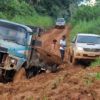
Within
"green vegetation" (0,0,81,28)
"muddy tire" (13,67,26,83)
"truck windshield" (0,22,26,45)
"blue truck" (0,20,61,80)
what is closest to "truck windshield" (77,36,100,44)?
"blue truck" (0,20,61,80)

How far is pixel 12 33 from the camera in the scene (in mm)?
9094

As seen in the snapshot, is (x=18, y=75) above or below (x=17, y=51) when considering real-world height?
below

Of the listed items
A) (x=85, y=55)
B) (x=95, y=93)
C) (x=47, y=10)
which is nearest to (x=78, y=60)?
(x=85, y=55)

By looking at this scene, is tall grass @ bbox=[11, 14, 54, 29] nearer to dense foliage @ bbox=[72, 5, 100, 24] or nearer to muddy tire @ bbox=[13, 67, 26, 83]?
dense foliage @ bbox=[72, 5, 100, 24]

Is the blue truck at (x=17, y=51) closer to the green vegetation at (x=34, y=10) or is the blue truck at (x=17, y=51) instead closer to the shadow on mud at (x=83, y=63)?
the shadow on mud at (x=83, y=63)

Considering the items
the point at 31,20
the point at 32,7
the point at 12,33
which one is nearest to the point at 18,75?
the point at 12,33

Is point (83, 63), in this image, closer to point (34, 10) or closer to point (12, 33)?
point (12, 33)

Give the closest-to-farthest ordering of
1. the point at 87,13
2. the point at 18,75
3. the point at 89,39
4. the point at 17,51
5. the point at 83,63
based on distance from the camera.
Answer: the point at 17,51
the point at 18,75
the point at 89,39
the point at 83,63
the point at 87,13

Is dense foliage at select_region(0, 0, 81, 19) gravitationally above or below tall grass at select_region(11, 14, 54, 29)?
above

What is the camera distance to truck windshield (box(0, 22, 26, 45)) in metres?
9.05

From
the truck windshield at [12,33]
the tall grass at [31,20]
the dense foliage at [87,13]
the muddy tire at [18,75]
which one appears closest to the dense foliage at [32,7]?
the tall grass at [31,20]

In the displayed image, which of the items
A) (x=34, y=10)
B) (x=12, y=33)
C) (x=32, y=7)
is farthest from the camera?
(x=34, y=10)

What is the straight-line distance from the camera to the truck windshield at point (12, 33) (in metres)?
9.05

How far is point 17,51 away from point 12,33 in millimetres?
843
